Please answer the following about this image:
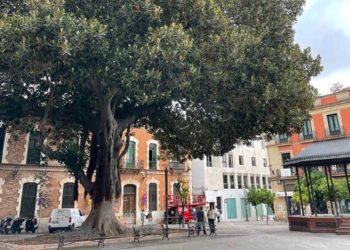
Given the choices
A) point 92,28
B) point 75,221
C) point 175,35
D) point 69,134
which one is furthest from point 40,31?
point 75,221

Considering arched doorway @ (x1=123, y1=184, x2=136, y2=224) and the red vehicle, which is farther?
arched doorway @ (x1=123, y1=184, x2=136, y2=224)

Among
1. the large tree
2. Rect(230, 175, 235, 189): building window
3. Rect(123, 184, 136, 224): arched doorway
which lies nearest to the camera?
the large tree

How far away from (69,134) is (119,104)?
5.27 metres

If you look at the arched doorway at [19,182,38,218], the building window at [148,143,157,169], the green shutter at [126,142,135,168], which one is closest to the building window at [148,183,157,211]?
the building window at [148,143,157,169]

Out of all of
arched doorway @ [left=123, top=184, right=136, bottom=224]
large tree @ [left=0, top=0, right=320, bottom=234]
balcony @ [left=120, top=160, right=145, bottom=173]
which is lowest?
arched doorway @ [left=123, top=184, right=136, bottom=224]

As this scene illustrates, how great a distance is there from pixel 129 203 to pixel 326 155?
19098 mm

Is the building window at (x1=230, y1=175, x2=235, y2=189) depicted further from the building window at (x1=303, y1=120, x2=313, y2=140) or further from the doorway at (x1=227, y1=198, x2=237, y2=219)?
the building window at (x1=303, y1=120, x2=313, y2=140)

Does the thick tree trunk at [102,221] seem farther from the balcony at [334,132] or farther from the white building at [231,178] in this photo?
the balcony at [334,132]

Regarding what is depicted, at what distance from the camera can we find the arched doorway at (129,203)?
2852 centimetres

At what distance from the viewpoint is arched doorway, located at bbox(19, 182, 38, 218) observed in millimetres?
23375

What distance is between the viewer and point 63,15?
888 cm

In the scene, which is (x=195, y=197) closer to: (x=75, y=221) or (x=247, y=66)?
(x=75, y=221)

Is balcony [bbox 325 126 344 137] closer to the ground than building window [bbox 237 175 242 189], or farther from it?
farther from it

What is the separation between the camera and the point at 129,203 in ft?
95.0
